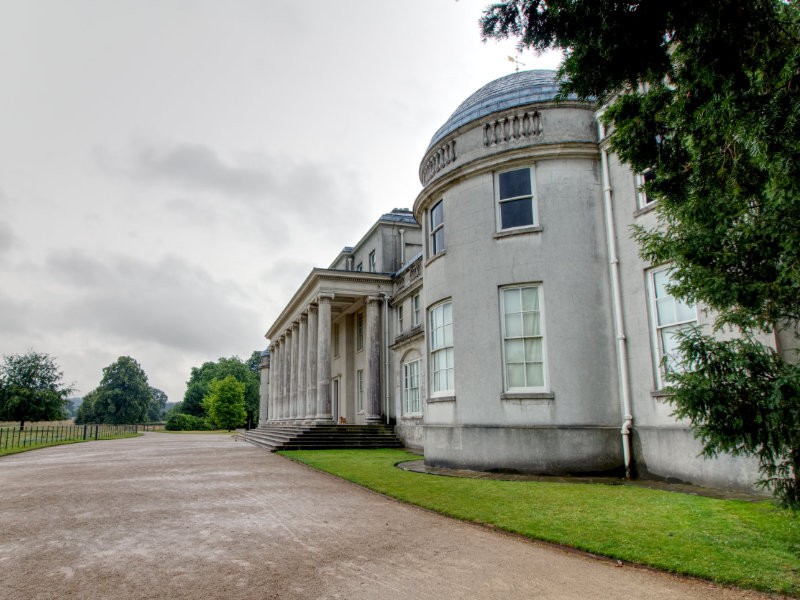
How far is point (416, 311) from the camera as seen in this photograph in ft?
78.9

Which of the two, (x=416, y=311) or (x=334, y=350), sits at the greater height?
(x=416, y=311)

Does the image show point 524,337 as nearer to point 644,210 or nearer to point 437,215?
point 644,210

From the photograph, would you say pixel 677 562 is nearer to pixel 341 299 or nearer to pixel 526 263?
pixel 526 263

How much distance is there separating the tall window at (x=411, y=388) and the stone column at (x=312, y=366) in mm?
7079

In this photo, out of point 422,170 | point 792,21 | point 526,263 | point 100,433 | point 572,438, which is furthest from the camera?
point 100,433

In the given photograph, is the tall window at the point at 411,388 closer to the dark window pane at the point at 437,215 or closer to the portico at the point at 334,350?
the portico at the point at 334,350

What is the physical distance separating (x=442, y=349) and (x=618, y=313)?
461 centimetres

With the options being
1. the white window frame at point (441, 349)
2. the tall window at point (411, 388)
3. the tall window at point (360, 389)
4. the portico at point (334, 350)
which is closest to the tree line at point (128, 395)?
the portico at point (334, 350)

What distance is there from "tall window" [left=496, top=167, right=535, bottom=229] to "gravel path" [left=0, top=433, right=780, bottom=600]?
725 cm

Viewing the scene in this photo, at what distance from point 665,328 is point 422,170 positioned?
26.4 feet

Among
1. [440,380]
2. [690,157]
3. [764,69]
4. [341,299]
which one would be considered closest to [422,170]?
[440,380]

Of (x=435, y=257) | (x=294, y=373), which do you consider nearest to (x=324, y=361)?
(x=294, y=373)

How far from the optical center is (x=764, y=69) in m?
4.26

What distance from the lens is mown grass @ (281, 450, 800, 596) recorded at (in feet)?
15.9
